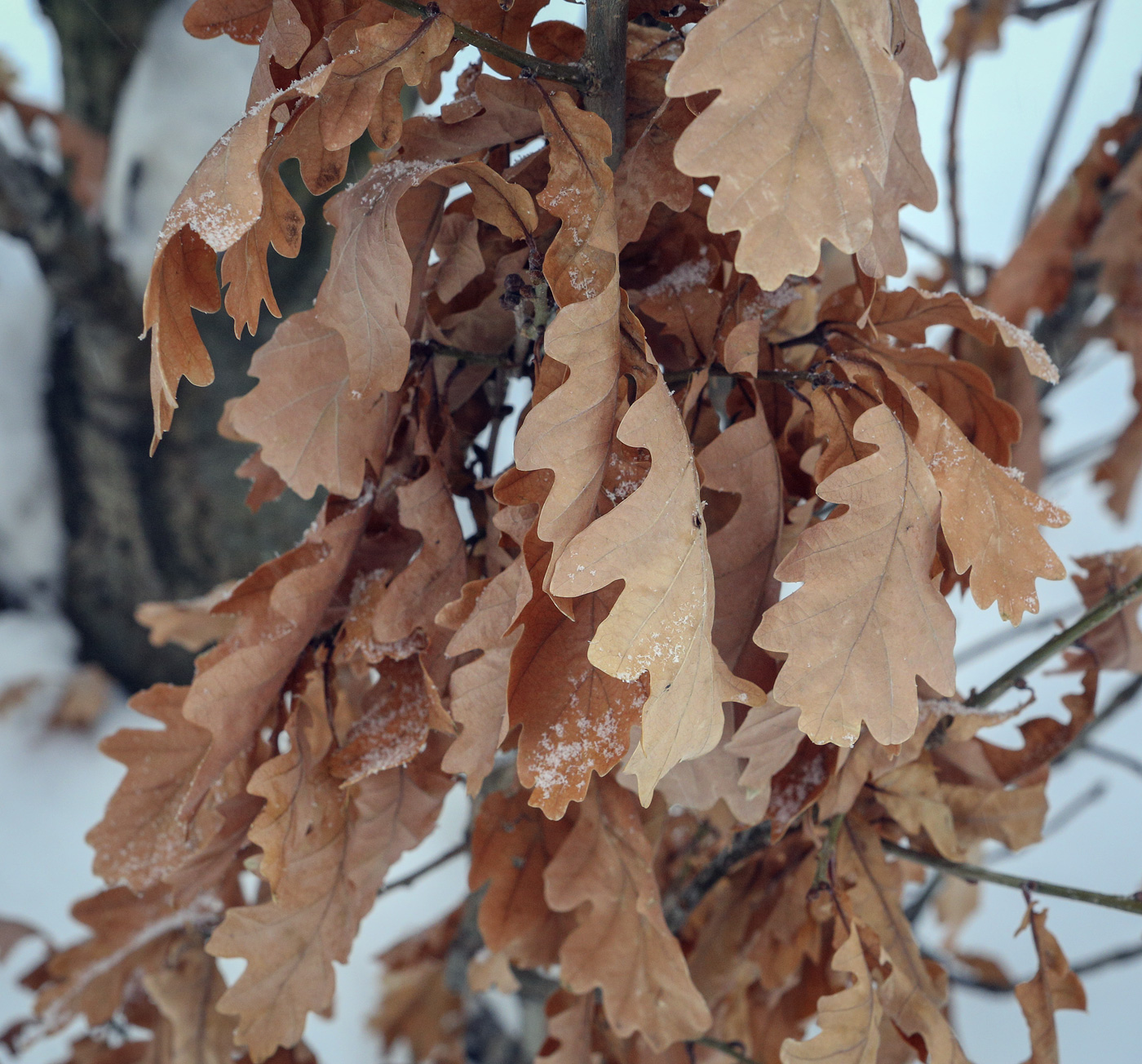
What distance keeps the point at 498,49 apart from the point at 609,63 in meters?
0.05

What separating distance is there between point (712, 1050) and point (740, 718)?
31 centimetres

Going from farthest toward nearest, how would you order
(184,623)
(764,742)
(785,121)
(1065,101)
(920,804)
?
(1065,101) < (184,623) < (920,804) < (764,742) < (785,121)

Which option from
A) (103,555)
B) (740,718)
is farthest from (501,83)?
(103,555)

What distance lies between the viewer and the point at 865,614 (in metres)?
0.32

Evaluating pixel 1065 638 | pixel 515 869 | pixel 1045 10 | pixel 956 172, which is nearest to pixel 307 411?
pixel 515 869

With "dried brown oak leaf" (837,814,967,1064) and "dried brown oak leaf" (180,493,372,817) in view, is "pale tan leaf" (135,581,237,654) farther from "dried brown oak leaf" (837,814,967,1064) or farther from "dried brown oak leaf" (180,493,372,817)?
"dried brown oak leaf" (837,814,967,1064)

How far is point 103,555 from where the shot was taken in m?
1.19

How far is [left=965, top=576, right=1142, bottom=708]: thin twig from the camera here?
0.43 metres

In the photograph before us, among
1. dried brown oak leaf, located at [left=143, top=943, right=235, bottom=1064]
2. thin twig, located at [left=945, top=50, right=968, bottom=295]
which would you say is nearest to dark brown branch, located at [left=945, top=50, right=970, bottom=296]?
thin twig, located at [left=945, top=50, right=968, bottom=295]

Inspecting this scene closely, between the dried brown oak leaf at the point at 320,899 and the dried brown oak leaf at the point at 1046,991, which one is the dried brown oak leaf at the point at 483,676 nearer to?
the dried brown oak leaf at the point at 320,899

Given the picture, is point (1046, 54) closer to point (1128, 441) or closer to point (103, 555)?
point (1128, 441)

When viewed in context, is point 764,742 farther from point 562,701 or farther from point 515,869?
point 515,869

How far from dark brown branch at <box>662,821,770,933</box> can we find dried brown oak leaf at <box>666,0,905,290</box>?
1.15 feet

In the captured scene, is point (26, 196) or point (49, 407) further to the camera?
point (49, 407)
